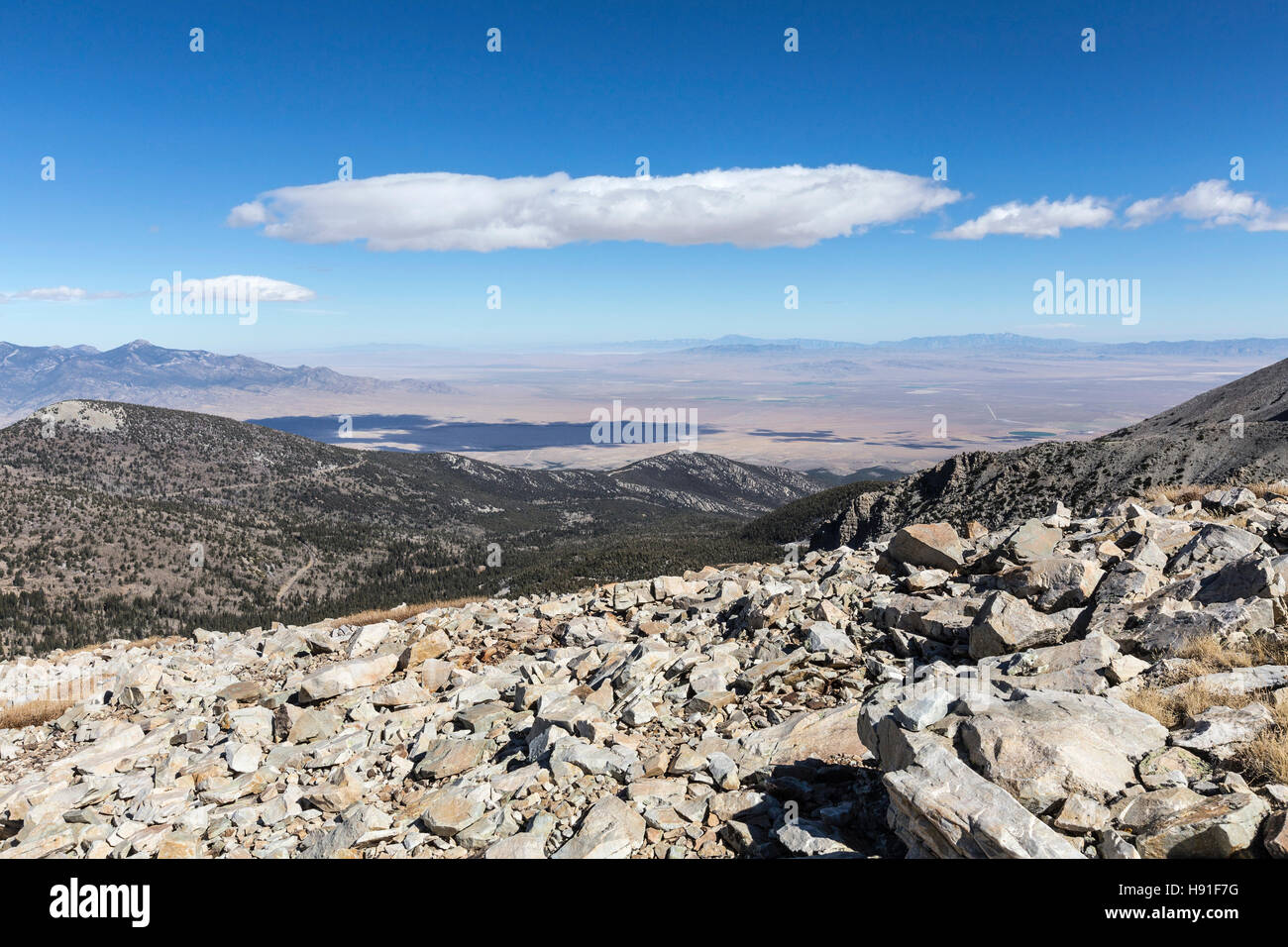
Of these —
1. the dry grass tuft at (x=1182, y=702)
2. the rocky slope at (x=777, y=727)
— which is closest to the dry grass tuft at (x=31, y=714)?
the rocky slope at (x=777, y=727)

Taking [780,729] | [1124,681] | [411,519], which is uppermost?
[1124,681]

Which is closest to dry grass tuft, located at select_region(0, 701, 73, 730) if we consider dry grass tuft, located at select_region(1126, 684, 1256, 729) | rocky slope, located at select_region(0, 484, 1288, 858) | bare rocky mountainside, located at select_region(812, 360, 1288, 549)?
rocky slope, located at select_region(0, 484, 1288, 858)

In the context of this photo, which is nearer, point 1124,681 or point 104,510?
point 1124,681

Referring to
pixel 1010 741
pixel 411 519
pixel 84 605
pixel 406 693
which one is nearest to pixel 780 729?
pixel 1010 741

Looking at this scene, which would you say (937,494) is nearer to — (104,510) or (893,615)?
(893,615)

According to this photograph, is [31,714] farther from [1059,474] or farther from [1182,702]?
[1059,474]

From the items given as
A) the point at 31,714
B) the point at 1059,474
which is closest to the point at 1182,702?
the point at 31,714

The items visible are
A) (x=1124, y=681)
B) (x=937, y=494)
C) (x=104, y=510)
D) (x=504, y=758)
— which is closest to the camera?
(x=1124, y=681)
